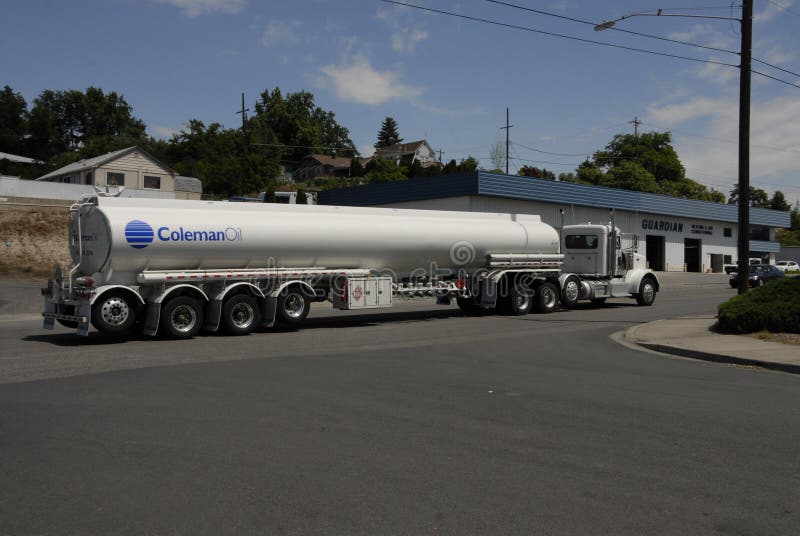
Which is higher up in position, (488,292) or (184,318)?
(488,292)

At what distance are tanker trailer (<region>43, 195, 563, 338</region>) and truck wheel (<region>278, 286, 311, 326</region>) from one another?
0.03m

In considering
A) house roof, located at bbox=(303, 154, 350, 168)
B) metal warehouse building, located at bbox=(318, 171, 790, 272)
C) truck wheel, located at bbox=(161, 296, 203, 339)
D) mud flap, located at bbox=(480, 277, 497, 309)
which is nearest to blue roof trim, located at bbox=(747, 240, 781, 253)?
metal warehouse building, located at bbox=(318, 171, 790, 272)

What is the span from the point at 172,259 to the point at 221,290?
1379mm

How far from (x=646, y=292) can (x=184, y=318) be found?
17.2 m

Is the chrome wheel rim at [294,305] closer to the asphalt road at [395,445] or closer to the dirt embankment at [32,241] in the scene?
the asphalt road at [395,445]

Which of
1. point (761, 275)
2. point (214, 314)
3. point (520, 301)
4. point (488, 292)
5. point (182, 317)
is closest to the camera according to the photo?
point (182, 317)

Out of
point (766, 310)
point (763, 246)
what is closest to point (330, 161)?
point (763, 246)

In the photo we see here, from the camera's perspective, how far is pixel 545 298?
24.0 metres

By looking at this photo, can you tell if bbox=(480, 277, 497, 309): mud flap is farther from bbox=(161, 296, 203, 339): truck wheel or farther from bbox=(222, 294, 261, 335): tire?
bbox=(161, 296, 203, 339): truck wheel

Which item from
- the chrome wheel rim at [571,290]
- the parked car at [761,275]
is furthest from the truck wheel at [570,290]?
the parked car at [761,275]

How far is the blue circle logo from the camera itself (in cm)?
1573

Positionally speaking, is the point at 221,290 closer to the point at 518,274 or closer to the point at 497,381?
the point at 497,381

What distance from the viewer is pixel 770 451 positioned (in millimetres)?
6844

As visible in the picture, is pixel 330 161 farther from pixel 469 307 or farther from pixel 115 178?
pixel 469 307
